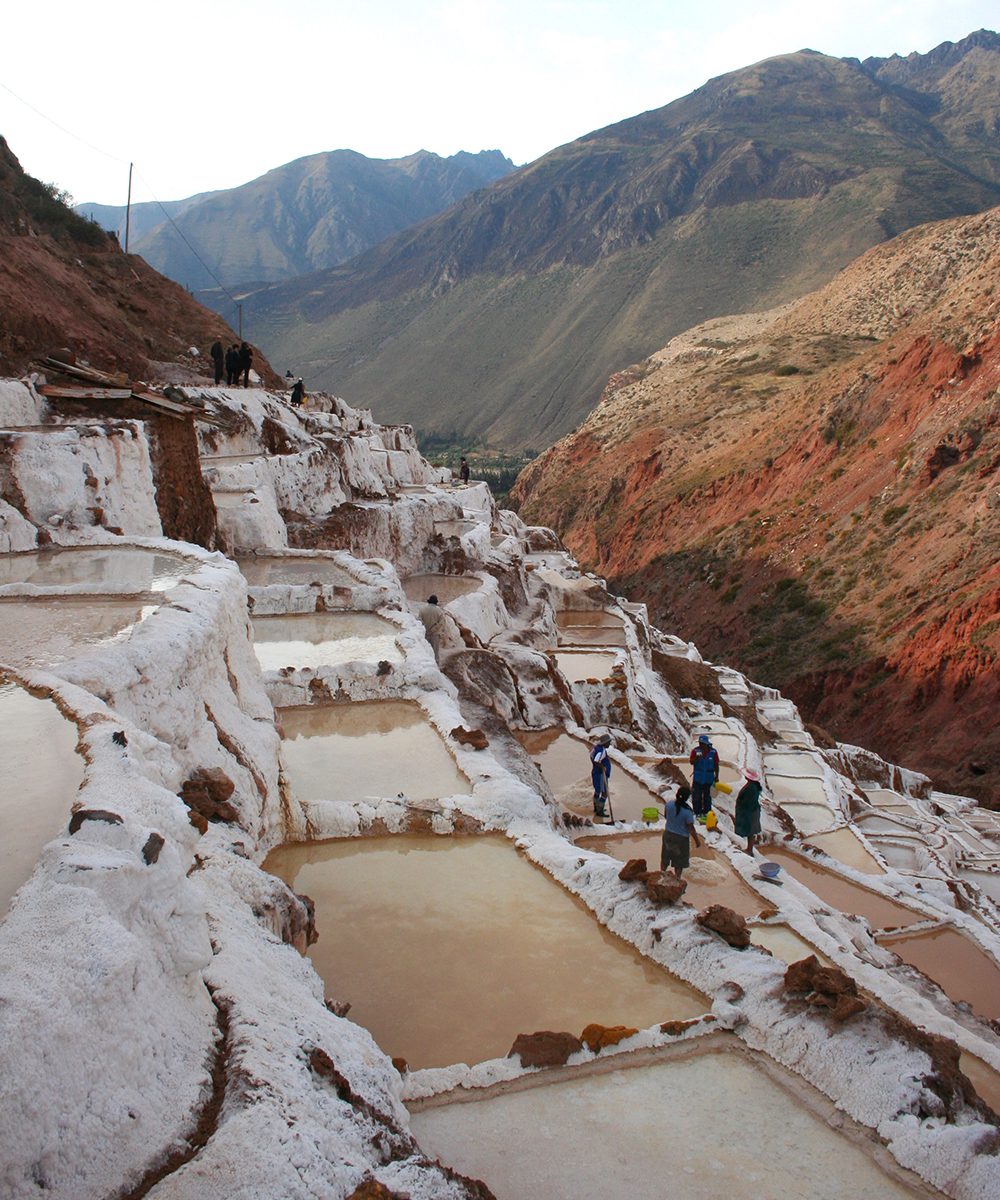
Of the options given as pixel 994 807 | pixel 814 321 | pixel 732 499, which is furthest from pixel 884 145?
pixel 994 807

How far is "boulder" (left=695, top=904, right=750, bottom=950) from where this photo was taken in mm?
5000

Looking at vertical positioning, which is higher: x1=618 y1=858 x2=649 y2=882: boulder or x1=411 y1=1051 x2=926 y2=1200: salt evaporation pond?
x1=618 y1=858 x2=649 y2=882: boulder

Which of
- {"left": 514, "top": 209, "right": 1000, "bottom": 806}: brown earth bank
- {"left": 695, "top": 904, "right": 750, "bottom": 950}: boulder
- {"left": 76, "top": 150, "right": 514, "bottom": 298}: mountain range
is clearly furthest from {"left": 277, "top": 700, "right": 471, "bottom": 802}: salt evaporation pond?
{"left": 76, "top": 150, "right": 514, "bottom": 298}: mountain range

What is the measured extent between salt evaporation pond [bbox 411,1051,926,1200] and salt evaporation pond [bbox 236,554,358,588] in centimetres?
816

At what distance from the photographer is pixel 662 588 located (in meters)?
36.5

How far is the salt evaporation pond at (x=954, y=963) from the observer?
840 cm

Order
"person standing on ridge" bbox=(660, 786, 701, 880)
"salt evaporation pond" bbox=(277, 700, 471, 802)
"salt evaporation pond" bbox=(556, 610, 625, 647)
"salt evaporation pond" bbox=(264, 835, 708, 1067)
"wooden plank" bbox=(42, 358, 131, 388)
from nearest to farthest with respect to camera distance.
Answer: "salt evaporation pond" bbox=(264, 835, 708, 1067)
"salt evaporation pond" bbox=(277, 700, 471, 802)
"person standing on ridge" bbox=(660, 786, 701, 880)
"wooden plank" bbox=(42, 358, 131, 388)
"salt evaporation pond" bbox=(556, 610, 625, 647)

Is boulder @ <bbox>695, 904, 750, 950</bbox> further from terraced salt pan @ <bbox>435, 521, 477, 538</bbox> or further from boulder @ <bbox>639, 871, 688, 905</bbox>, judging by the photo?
terraced salt pan @ <bbox>435, 521, 477, 538</bbox>

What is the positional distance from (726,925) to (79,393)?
34.3 feet

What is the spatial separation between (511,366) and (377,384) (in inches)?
596

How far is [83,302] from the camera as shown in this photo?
21078 mm

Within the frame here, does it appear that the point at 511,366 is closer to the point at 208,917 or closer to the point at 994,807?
the point at 994,807

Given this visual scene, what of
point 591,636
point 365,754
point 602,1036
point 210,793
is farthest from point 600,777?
point 591,636

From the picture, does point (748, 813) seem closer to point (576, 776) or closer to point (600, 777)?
point (600, 777)
